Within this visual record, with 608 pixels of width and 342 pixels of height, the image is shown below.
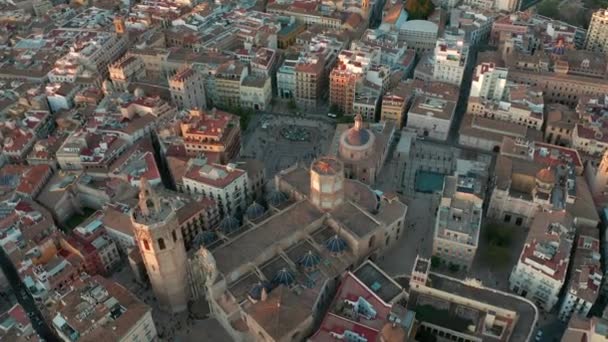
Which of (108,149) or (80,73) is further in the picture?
(80,73)

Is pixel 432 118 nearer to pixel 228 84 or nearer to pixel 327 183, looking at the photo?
pixel 327 183

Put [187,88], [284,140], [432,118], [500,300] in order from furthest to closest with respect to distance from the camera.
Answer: [187,88]
[284,140]
[432,118]
[500,300]

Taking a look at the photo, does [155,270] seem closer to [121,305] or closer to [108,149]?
[121,305]

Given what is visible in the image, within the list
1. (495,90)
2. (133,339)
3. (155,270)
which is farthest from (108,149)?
(495,90)

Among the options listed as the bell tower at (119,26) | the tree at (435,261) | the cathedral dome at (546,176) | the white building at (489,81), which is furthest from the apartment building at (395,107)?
the bell tower at (119,26)

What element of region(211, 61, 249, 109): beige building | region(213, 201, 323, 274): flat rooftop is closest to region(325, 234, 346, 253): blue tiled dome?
region(213, 201, 323, 274): flat rooftop

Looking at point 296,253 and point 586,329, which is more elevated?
point 296,253

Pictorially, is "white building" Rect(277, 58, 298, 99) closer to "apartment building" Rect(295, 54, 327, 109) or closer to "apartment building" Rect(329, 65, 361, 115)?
"apartment building" Rect(295, 54, 327, 109)

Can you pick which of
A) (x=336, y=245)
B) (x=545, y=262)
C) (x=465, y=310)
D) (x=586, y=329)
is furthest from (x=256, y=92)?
(x=586, y=329)
